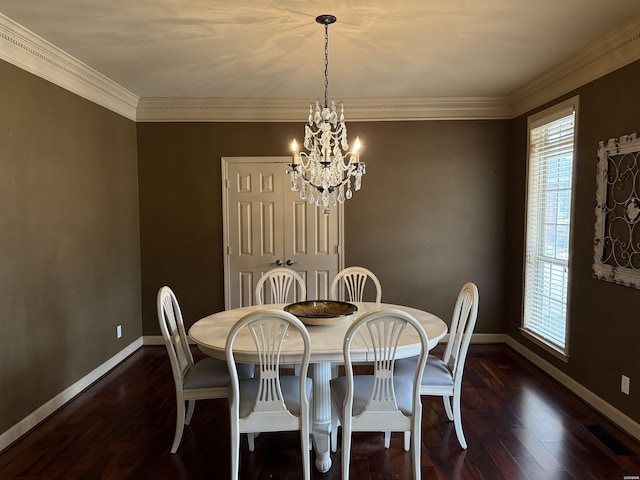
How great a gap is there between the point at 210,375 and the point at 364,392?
3.10 feet

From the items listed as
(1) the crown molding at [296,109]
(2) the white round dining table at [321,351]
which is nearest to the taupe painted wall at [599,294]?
(1) the crown molding at [296,109]

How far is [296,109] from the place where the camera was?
4449 millimetres

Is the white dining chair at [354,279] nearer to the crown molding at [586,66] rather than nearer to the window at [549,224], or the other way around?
the window at [549,224]

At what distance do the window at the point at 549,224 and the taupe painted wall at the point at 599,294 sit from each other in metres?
0.13

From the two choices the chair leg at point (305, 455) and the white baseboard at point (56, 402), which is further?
the white baseboard at point (56, 402)

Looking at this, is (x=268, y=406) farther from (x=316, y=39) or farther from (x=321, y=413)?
(x=316, y=39)

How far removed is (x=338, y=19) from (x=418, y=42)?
2.21ft

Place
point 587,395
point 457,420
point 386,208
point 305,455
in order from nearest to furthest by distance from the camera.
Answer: point 305,455
point 457,420
point 587,395
point 386,208

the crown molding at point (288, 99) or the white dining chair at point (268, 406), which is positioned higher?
the crown molding at point (288, 99)

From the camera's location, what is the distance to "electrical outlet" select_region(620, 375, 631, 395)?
2.74m

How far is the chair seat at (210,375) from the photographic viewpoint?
2.50 m

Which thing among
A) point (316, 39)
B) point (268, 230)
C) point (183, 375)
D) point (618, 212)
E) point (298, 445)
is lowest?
point (298, 445)

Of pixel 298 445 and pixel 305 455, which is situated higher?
pixel 305 455

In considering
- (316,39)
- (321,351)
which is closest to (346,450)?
(321,351)
